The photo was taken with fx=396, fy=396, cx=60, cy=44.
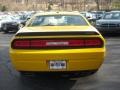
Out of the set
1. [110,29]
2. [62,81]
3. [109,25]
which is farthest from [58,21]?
[109,25]

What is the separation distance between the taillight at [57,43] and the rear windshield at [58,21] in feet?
4.91

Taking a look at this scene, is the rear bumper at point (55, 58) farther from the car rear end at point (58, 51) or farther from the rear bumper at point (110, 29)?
the rear bumper at point (110, 29)

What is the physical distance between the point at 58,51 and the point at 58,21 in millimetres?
1924

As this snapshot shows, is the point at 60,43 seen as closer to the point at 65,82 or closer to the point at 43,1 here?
the point at 65,82

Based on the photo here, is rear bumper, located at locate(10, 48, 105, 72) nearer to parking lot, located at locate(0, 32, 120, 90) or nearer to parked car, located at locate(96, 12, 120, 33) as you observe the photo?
parking lot, located at locate(0, 32, 120, 90)

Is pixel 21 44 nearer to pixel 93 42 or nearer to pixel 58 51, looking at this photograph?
pixel 58 51

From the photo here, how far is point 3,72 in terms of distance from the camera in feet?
31.1

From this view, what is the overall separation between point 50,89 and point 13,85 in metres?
0.83

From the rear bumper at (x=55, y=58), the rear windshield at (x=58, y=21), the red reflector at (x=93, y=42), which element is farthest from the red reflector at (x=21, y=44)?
the rear windshield at (x=58, y=21)

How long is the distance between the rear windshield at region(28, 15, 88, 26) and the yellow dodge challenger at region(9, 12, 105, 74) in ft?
4.36

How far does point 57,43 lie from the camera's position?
24.6 feet

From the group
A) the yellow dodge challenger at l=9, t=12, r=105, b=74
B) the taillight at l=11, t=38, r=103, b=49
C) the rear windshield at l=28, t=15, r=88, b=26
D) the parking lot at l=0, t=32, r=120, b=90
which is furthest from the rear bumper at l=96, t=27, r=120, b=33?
the taillight at l=11, t=38, r=103, b=49

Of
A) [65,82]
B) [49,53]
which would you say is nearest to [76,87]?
[65,82]

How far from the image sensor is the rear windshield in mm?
9078
